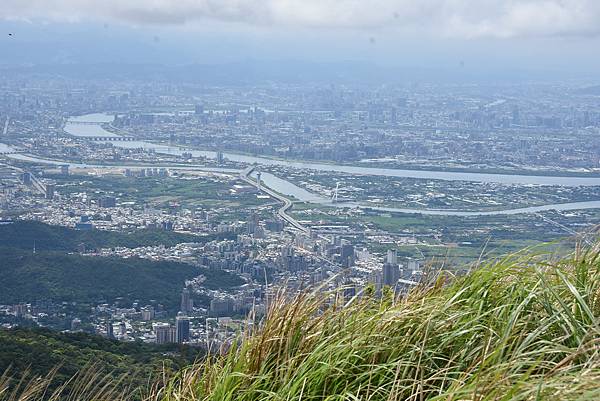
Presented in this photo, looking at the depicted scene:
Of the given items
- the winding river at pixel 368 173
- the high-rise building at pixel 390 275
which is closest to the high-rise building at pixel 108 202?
the winding river at pixel 368 173

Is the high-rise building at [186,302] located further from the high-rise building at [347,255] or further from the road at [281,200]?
the road at [281,200]

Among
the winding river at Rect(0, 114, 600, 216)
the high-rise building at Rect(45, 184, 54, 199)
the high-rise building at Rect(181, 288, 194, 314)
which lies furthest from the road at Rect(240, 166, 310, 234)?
the high-rise building at Rect(181, 288, 194, 314)

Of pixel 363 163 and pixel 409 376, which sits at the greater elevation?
pixel 409 376

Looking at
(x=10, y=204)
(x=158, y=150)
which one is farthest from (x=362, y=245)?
(x=158, y=150)

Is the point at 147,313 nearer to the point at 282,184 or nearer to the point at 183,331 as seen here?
the point at 183,331

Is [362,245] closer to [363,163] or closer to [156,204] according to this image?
[156,204]
